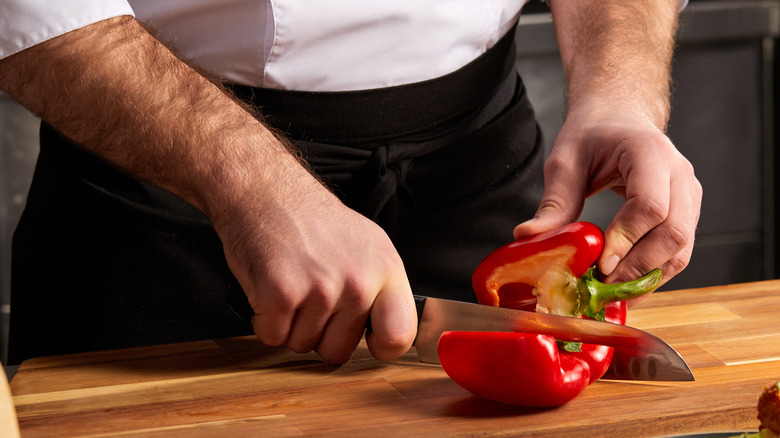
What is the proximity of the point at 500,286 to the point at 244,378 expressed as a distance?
0.27 meters

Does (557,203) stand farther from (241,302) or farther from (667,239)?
(241,302)

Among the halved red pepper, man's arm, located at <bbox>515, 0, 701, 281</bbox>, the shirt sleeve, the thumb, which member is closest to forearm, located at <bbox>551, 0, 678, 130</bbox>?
man's arm, located at <bbox>515, 0, 701, 281</bbox>

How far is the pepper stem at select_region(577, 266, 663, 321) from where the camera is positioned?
2.69ft

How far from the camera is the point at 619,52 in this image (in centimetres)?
108

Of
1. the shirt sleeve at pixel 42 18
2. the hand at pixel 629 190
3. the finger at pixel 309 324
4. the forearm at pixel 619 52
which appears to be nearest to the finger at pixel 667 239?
the hand at pixel 629 190

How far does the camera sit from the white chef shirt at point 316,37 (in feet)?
3.05

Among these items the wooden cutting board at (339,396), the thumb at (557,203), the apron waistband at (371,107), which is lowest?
the wooden cutting board at (339,396)

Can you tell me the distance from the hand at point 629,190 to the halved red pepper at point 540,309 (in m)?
0.03

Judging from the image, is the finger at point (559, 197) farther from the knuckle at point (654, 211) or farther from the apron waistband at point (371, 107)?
the apron waistband at point (371, 107)

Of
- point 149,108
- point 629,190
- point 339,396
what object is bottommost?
point 339,396

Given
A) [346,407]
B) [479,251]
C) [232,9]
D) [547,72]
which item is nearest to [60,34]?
[232,9]

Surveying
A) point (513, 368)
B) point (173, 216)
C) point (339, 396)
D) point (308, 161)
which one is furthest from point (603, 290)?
point (173, 216)

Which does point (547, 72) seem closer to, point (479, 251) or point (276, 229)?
point (479, 251)

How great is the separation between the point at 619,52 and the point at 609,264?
1.19 ft
